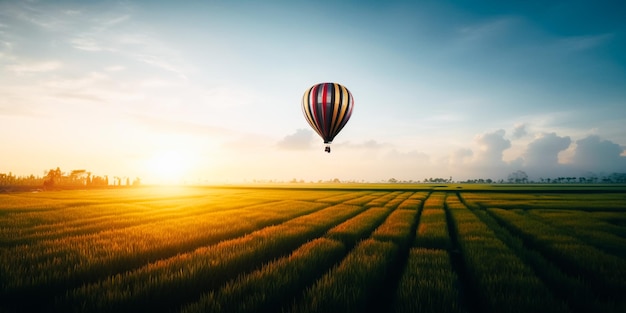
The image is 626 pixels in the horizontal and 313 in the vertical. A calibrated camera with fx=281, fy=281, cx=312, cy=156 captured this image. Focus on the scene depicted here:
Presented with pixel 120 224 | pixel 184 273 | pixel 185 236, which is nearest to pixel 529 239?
pixel 184 273

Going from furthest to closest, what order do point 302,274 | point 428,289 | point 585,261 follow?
point 585,261
point 302,274
point 428,289

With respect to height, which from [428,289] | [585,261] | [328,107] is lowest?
→ [585,261]

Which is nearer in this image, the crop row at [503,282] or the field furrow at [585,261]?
the crop row at [503,282]

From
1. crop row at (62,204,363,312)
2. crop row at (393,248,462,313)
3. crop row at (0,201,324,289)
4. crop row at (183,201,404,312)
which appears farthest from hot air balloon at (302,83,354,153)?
crop row at (393,248,462,313)

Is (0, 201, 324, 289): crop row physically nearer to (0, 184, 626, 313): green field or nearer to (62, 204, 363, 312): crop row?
(0, 184, 626, 313): green field

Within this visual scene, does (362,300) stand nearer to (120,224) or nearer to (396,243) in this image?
(396,243)

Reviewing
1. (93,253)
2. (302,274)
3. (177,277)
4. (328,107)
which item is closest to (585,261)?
(302,274)

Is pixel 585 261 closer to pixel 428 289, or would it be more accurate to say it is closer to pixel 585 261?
pixel 585 261

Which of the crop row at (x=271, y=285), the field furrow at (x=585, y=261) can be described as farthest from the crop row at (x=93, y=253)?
the field furrow at (x=585, y=261)

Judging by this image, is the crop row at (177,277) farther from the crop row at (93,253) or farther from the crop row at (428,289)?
the crop row at (428,289)
